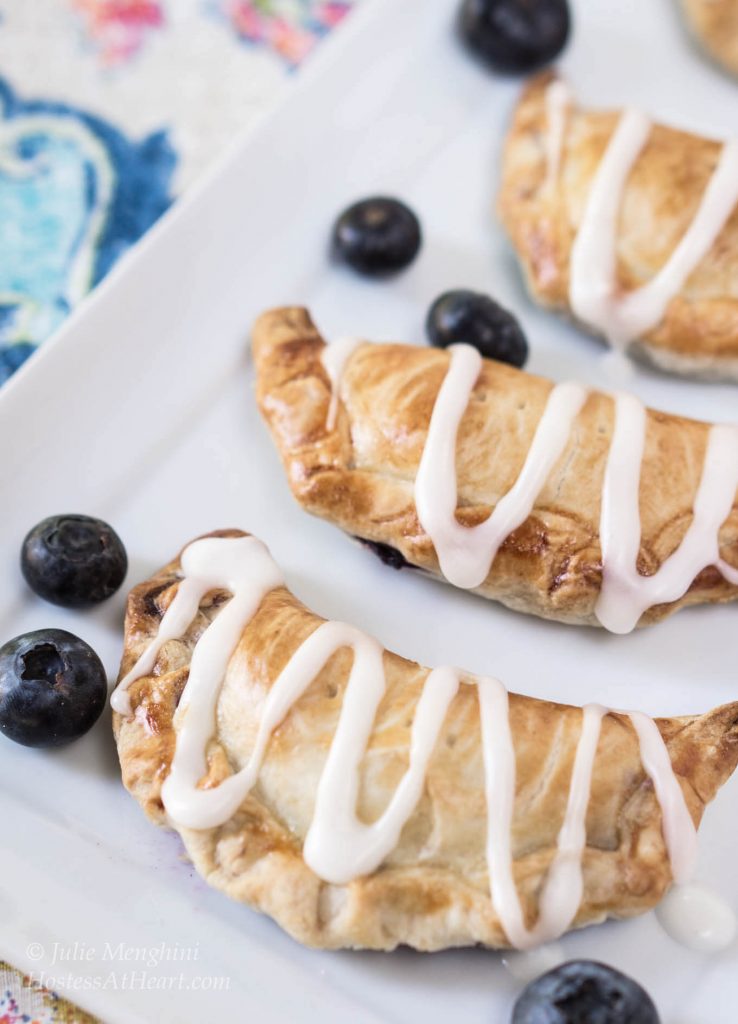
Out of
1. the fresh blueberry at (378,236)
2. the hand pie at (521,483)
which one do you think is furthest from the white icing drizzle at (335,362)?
the fresh blueberry at (378,236)

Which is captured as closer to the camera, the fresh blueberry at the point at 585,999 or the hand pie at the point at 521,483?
the fresh blueberry at the point at 585,999

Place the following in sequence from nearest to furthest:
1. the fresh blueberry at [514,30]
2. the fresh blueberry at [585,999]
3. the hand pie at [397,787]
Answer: the fresh blueberry at [585,999] → the hand pie at [397,787] → the fresh blueberry at [514,30]

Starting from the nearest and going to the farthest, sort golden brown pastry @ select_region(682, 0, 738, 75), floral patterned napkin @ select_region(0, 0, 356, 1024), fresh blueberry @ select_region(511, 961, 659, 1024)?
fresh blueberry @ select_region(511, 961, 659, 1024) < floral patterned napkin @ select_region(0, 0, 356, 1024) < golden brown pastry @ select_region(682, 0, 738, 75)

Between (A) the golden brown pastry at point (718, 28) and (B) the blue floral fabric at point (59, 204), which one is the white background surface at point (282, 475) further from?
(B) the blue floral fabric at point (59, 204)

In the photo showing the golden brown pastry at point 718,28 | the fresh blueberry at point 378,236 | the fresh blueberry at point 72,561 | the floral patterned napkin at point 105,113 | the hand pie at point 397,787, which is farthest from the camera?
the golden brown pastry at point 718,28

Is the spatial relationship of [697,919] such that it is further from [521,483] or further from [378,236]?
[378,236]

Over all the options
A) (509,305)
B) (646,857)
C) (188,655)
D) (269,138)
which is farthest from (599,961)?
(269,138)

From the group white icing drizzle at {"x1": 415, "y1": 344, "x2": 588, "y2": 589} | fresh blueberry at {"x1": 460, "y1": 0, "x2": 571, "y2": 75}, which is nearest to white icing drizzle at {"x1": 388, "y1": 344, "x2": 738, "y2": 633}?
white icing drizzle at {"x1": 415, "y1": 344, "x2": 588, "y2": 589}

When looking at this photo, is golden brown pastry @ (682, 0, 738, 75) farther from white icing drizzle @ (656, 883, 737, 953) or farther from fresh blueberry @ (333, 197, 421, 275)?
white icing drizzle @ (656, 883, 737, 953)

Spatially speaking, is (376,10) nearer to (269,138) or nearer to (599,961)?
(269,138)
